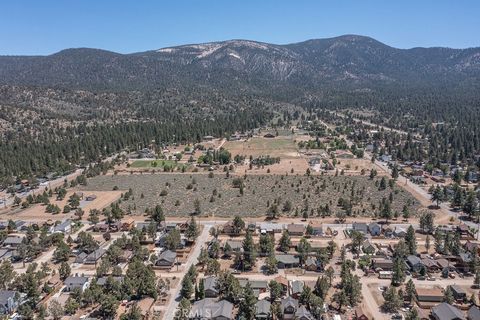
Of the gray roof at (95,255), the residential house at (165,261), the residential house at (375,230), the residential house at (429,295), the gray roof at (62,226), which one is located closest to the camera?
the residential house at (429,295)

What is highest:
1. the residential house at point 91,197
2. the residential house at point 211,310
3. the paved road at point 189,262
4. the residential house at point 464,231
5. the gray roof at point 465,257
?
the residential house at point 91,197

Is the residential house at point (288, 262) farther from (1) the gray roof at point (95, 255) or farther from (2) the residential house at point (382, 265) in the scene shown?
(1) the gray roof at point (95, 255)

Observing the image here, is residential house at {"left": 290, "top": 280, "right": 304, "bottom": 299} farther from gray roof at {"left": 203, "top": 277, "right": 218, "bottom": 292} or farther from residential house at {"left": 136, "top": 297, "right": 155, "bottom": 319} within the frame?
residential house at {"left": 136, "top": 297, "right": 155, "bottom": 319}

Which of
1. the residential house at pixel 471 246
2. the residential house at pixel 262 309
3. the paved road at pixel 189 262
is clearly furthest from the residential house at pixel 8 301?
the residential house at pixel 471 246

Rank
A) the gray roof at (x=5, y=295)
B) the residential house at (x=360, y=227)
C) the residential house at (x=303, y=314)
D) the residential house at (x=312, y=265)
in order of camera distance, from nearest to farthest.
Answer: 1. the residential house at (x=303, y=314)
2. the gray roof at (x=5, y=295)
3. the residential house at (x=312, y=265)
4. the residential house at (x=360, y=227)

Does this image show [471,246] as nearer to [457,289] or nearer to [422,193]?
[457,289]

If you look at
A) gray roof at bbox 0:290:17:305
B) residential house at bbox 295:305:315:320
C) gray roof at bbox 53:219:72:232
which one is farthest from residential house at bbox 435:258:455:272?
gray roof at bbox 53:219:72:232

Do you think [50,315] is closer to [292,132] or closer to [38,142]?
[38,142]

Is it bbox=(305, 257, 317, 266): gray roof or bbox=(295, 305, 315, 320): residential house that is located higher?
bbox=(295, 305, 315, 320): residential house

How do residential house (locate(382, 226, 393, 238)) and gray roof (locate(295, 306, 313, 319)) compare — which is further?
residential house (locate(382, 226, 393, 238))
